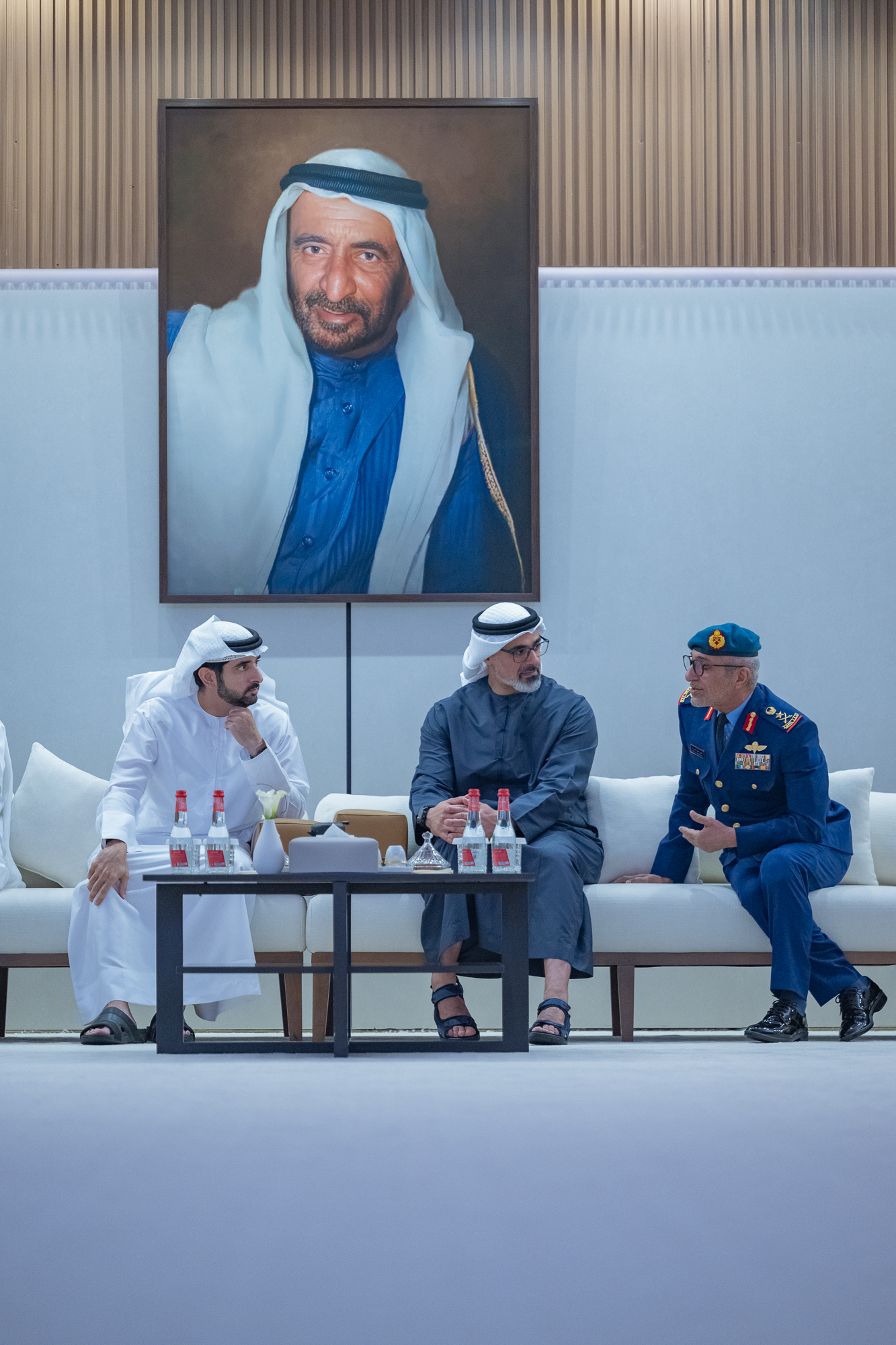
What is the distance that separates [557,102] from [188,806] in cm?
291

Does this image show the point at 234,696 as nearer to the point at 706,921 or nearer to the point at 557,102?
the point at 706,921

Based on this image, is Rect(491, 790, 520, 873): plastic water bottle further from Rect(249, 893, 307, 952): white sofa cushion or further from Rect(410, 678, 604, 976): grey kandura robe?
Rect(249, 893, 307, 952): white sofa cushion

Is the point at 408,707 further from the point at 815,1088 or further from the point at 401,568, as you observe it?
the point at 815,1088

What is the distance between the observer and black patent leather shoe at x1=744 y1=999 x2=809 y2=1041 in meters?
3.61

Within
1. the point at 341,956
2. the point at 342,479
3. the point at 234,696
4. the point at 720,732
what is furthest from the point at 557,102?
the point at 341,956

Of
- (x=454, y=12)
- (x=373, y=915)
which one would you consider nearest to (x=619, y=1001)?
(x=373, y=915)

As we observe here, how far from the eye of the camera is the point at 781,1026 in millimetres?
3613

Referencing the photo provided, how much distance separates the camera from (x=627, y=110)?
16.8ft

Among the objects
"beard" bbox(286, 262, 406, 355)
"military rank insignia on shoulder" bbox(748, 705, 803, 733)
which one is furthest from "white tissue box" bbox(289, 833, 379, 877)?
"beard" bbox(286, 262, 406, 355)

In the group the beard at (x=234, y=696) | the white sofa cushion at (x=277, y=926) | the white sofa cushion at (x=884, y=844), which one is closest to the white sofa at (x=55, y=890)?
the white sofa cushion at (x=277, y=926)

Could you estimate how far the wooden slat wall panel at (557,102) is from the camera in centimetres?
505

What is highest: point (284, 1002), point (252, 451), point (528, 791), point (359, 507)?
point (252, 451)

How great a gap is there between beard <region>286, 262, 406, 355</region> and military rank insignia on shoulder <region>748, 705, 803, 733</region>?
195cm

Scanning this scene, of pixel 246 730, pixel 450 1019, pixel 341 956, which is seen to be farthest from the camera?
pixel 246 730
